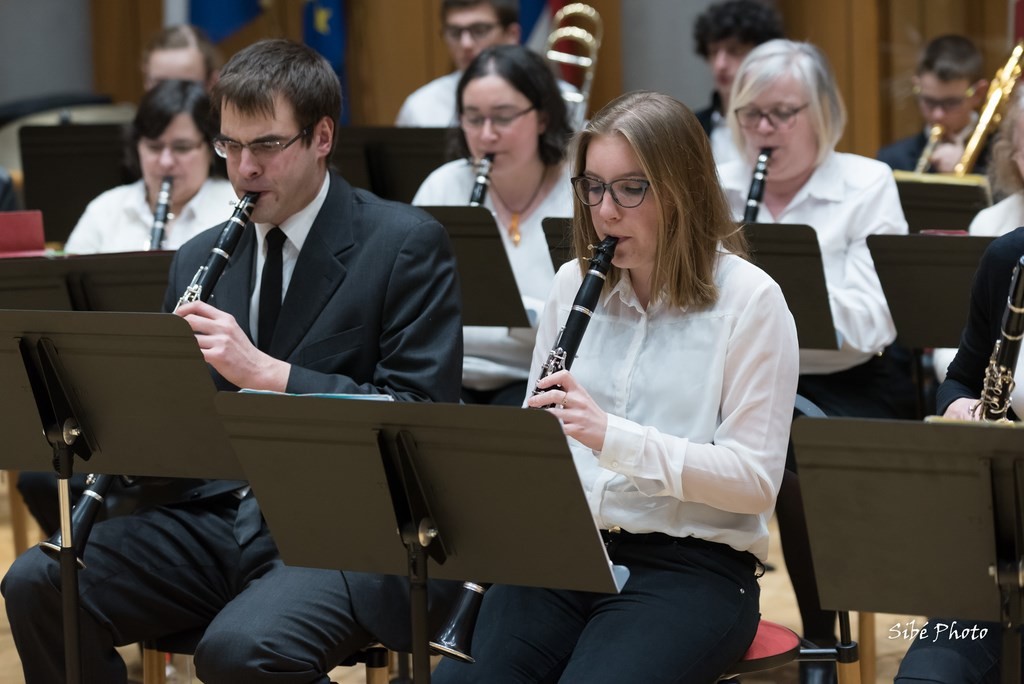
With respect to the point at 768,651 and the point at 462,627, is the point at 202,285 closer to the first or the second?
the point at 462,627

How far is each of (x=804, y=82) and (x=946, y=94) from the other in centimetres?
142

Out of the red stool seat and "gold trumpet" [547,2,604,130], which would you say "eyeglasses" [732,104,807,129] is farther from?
"gold trumpet" [547,2,604,130]

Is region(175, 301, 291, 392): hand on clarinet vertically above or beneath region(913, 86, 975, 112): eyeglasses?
beneath

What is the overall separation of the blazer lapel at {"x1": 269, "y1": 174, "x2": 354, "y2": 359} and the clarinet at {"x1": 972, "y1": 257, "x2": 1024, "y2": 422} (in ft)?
3.74

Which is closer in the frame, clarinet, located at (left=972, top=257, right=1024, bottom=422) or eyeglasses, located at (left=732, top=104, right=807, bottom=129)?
clarinet, located at (left=972, top=257, right=1024, bottom=422)

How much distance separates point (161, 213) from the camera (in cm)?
366

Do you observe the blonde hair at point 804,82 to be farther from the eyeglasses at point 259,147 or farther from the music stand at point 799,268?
the eyeglasses at point 259,147

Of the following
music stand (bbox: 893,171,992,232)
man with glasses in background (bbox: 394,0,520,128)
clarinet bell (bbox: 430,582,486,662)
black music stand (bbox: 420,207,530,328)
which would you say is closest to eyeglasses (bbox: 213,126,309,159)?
black music stand (bbox: 420,207,530,328)

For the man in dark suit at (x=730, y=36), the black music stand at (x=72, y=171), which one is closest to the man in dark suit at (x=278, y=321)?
the black music stand at (x=72, y=171)

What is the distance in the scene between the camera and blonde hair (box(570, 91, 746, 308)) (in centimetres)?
217

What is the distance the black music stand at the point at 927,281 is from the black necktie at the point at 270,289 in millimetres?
1178

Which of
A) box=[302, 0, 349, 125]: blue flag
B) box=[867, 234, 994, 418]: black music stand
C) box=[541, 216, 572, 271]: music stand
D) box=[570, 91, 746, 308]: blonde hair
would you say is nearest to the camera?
box=[570, 91, 746, 308]: blonde hair

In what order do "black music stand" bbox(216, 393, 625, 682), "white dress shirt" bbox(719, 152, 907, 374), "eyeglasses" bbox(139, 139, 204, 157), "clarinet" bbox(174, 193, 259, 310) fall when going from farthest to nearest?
"eyeglasses" bbox(139, 139, 204, 157)
"white dress shirt" bbox(719, 152, 907, 374)
"clarinet" bbox(174, 193, 259, 310)
"black music stand" bbox(216, 393, 625, 682)

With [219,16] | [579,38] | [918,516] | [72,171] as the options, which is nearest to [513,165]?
[72,171]
